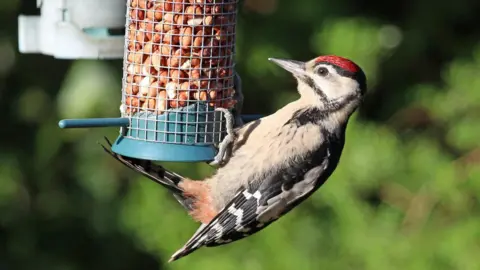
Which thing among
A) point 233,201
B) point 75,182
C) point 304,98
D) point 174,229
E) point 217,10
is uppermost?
point 217,10

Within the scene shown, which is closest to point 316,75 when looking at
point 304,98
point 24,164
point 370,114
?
point 304,98

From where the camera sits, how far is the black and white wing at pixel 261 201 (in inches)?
207

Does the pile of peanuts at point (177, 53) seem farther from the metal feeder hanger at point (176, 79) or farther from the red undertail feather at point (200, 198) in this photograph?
the red undertail feather at point (200, 198)

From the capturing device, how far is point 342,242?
22.1 feet

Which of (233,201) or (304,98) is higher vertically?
(304,98)

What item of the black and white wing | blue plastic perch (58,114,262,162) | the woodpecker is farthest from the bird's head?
blue plastic perch (58,114,262,162)

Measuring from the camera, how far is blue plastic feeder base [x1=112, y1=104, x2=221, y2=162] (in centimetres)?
513

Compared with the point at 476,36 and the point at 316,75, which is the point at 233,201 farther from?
the point at 476,36

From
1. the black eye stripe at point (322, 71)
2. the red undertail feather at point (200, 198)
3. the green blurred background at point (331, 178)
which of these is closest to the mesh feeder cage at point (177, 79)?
the red undertail feather at point (200, 198)

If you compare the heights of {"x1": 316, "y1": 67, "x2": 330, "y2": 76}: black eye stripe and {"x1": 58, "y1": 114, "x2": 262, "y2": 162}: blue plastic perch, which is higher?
{"x1": 316, "y1": 67, "x2": 330, "y2": 76}: black eye stripe

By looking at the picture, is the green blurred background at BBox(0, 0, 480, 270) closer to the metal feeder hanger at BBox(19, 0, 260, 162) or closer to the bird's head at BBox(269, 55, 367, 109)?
the bird's head at BBox(269, 55, 367, 109)

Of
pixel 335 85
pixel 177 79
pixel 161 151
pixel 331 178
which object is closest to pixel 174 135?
pixel 161 151

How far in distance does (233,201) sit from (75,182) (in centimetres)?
343

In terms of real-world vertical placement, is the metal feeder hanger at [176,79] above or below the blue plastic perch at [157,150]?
above
